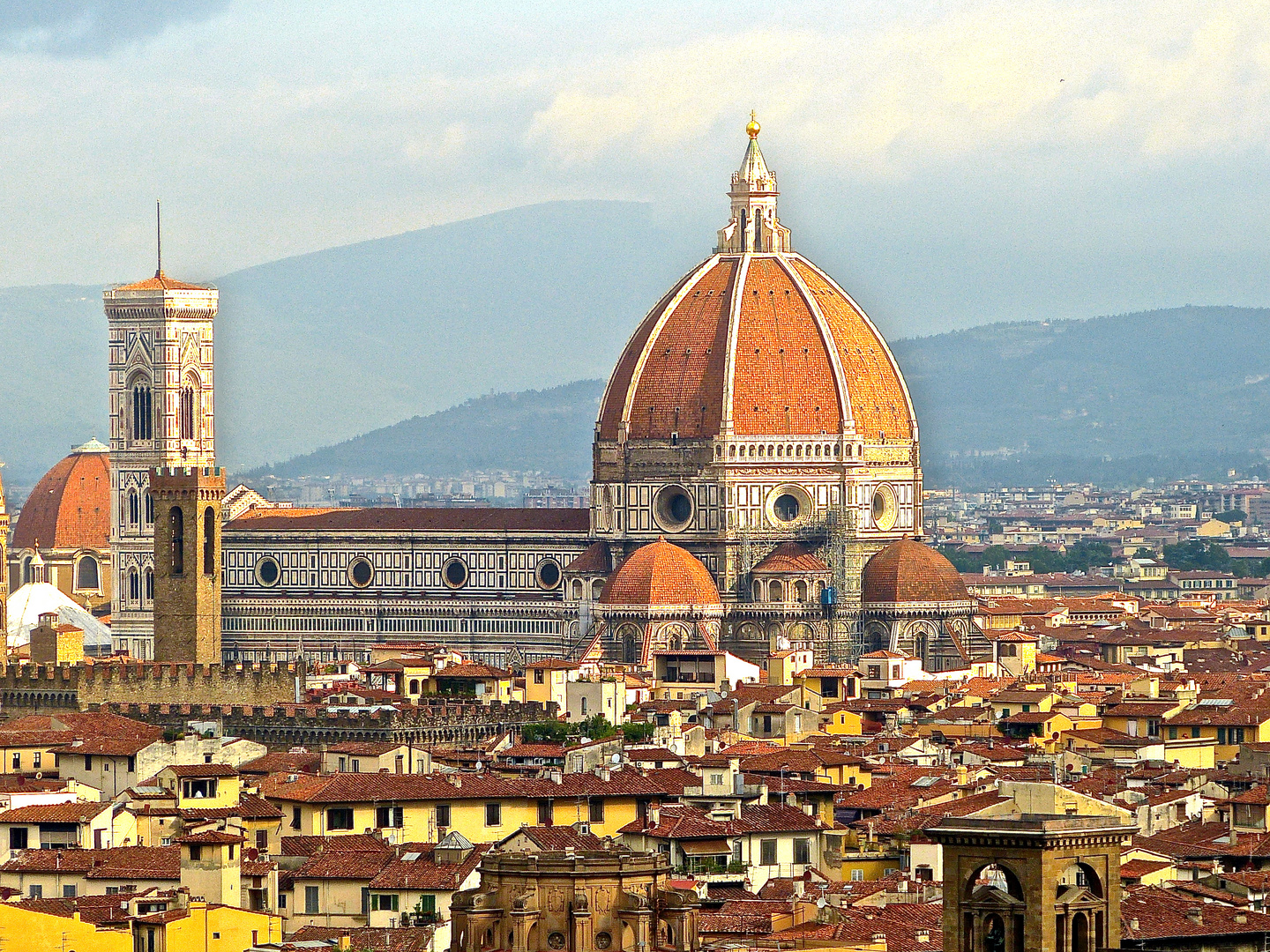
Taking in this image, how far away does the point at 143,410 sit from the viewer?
139 m

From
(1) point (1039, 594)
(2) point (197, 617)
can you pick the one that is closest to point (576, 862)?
(2) point (197, 617)

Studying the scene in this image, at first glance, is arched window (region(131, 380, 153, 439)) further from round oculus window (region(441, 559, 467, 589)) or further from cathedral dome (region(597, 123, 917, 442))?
cathedral dome (region(597, 123, 917, 442))

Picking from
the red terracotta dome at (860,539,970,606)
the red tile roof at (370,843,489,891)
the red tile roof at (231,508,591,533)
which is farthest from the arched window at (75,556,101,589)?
the red tile roof at (370,843,489,891)

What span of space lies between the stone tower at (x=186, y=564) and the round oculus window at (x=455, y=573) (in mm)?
18425

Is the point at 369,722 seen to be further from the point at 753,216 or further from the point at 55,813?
the point at 753,216

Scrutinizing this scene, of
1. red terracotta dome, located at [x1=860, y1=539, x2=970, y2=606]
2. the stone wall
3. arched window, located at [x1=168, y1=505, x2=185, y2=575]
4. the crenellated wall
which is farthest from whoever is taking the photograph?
red terracotta dome, located at [x1=860, y1=539, x2=970, y2=606]

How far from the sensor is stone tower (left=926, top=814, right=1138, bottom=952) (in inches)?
1211

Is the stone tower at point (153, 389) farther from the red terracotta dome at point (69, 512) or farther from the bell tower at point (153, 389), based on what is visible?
the red terracotta dome at point (69, 512)

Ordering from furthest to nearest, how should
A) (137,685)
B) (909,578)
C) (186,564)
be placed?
1. (909,578)
2. (186,564)
3. (137,685)

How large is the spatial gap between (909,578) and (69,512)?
47814 millimetres

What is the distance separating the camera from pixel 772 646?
376 feet

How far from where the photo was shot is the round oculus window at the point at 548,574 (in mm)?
123500

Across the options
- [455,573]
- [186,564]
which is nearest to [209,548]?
[186,564]

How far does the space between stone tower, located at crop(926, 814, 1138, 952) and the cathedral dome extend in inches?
3550
